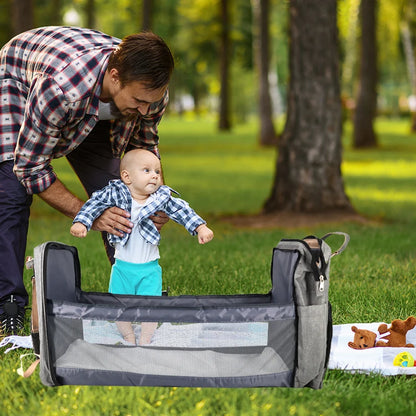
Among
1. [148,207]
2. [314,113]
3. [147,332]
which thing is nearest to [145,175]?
[148,207]

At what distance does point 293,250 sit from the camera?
2982 millimetres

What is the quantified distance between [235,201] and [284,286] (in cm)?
719

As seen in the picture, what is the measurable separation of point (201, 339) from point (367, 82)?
17.3m

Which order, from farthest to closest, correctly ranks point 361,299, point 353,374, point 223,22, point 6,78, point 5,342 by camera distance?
point 223,22 < point 361,299 < point 6,78 < point 5,342 < point 353,374

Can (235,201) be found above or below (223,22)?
below

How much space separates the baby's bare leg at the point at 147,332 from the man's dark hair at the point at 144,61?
3.47 feet

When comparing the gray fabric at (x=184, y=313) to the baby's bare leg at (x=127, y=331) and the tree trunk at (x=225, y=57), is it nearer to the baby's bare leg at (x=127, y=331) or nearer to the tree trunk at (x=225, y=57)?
the baby's bare leg at (x=127, y=331)

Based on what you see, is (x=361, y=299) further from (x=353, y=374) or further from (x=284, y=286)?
(x=284, y=286)

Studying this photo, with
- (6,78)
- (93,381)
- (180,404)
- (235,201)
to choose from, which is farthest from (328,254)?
(235,201)

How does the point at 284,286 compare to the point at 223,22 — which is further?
the point at 223,22

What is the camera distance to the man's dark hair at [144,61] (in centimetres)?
323

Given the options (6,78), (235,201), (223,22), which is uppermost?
(223,22)

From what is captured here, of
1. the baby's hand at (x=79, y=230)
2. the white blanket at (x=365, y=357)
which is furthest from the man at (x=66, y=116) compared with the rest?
the white blanket at (x=365, y=357)

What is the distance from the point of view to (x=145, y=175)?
356 cm
